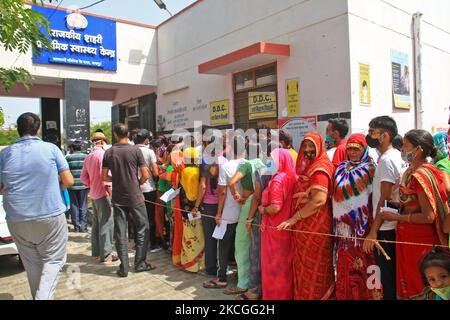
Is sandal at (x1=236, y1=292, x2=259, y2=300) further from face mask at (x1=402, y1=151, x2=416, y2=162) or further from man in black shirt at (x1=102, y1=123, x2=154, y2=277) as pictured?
face mask at (x1=402, y1=151, x2=416, y2=162)

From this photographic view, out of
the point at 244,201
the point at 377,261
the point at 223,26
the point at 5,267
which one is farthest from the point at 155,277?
the point at 223,26

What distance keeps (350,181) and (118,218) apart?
111 inches

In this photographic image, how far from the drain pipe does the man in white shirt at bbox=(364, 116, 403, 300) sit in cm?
454

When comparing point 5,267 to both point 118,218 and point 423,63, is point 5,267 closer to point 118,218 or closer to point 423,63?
point 118,218

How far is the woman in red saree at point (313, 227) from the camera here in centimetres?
297

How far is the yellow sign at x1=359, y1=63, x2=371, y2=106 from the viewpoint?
558 centimetres

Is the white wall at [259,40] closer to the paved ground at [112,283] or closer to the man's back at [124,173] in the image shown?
the man's back at [124,173]

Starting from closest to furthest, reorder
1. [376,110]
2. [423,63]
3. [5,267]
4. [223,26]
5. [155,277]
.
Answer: [155,277]
[5,267]
[376,110]
[423,63]
[223,26]

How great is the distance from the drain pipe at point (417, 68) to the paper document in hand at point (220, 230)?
497 cm

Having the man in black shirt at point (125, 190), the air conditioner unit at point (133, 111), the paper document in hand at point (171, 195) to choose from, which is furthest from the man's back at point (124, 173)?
the air conditioner unit at point (133, 111)

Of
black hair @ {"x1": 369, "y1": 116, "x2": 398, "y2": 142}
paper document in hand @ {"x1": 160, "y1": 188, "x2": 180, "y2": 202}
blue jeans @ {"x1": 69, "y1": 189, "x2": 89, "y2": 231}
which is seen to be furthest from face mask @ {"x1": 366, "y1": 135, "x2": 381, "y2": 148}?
blue jeans @ {"x1": 69, "y1": 189, "x2": 89, "y2": 231}

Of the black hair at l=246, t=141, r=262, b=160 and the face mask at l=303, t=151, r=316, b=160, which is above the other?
the black hair at l=246, t=141, r=262, b=160

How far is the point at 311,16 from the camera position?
6.05 metres
